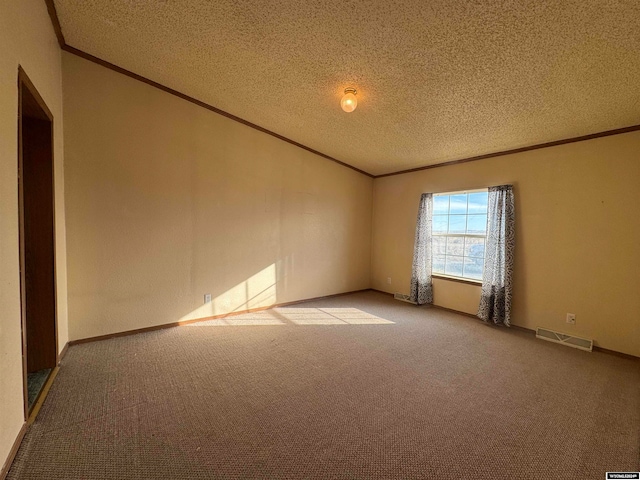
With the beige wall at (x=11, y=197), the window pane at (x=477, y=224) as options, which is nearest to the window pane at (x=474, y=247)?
the window pane at (x=477, y=224)

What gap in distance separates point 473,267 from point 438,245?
653 mm

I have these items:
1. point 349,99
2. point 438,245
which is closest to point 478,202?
point 438,245

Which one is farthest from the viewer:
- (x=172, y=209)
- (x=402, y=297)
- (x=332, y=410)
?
(x=402, y=297)

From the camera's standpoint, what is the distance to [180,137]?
3.46 meters

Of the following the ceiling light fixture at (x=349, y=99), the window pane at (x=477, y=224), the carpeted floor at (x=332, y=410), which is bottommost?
the carpeted floor at (x=332, y=410)

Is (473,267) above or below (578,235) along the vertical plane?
below

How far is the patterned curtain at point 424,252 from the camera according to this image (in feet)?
15.3

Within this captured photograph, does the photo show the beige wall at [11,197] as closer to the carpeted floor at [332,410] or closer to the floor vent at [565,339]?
the carpeted floor at [332,410]

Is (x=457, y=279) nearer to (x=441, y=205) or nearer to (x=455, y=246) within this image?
(x=455, y=246)

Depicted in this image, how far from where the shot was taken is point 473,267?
4.29 m

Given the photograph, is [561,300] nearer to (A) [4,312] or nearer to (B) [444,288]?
(B) [444,288]

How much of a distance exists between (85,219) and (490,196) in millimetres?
4832

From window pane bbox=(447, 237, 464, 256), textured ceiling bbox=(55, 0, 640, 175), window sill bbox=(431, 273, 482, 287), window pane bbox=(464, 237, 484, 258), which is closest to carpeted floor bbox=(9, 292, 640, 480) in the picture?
window sill bbox=(431, 273, 482, 287)

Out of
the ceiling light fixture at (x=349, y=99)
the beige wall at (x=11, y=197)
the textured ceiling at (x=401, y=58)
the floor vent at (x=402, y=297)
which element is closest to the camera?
the beige wall at (x=11, y=197)
